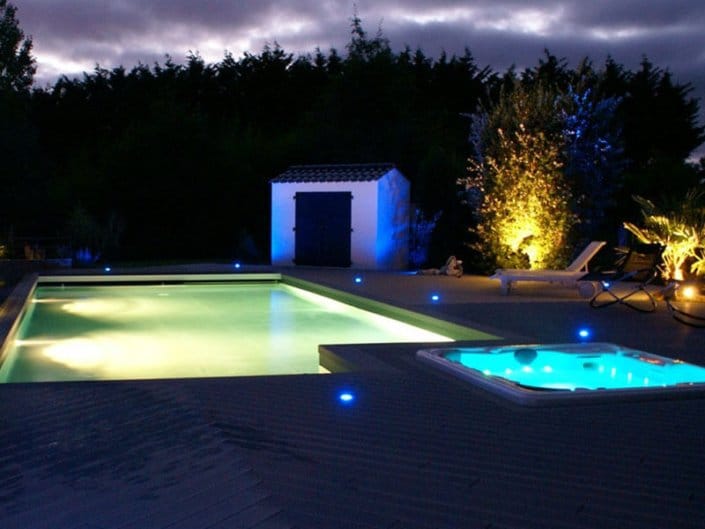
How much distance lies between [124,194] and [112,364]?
11696 mm

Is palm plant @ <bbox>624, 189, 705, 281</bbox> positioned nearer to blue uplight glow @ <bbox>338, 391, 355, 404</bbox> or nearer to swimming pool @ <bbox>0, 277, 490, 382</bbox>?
swimming pool @ <bbox>0, 277, 490, 382</bbox>

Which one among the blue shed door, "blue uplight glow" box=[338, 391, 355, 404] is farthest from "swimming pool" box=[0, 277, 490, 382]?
"blue uplight glow" box=[338, 391, 355, 404]

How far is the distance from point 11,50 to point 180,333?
18.4m

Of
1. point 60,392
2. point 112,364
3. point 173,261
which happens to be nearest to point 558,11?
point 173,261

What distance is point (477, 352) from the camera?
19.5ft

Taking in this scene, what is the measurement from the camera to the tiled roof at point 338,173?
16.2 m

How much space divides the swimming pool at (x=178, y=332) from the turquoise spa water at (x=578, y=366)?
A: 84.5 inches

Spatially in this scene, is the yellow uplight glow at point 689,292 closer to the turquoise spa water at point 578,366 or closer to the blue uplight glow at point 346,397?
the turquoise spa water at point 578,366

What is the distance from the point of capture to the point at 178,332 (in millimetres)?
9945

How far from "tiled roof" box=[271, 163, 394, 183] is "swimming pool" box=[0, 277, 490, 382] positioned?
299 centimetres

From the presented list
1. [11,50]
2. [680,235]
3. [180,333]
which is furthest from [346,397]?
[11,50]

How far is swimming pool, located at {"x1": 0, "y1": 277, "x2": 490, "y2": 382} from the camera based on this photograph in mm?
7898

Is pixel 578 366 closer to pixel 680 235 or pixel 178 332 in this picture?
pixel 680 235

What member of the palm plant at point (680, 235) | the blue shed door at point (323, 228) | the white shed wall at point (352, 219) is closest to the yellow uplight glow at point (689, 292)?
the palm plant at point (680, 235)
